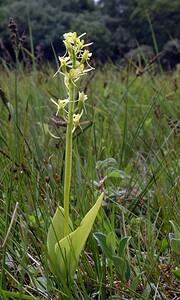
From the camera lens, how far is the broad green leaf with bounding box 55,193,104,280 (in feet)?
2.45

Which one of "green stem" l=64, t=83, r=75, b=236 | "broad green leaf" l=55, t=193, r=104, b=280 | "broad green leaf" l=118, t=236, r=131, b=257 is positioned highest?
"green stem" l=64, t=83, r=75, b=236

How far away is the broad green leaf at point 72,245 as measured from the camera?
75 centimetres

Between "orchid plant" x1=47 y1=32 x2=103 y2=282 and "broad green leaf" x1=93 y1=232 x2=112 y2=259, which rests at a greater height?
"orchid plant" x1=47 y1=32 x2=103 y2=282

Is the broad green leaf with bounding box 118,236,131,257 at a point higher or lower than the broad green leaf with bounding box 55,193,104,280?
lower

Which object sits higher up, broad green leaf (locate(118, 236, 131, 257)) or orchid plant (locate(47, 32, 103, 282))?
orchid plant (locate(47, 32, 103, 282))

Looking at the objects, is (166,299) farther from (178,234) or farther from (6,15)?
(6,15)

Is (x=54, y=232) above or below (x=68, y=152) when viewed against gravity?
below

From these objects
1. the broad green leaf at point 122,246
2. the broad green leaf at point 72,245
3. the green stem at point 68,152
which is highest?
the green stem at point 68,152

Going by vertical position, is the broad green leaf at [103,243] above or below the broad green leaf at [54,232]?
below

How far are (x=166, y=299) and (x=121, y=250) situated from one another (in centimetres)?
11

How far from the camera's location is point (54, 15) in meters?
11.6

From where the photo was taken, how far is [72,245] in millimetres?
758

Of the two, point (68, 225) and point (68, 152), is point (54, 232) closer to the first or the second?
point (68, 225)

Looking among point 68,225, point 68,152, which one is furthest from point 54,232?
point 68,152
